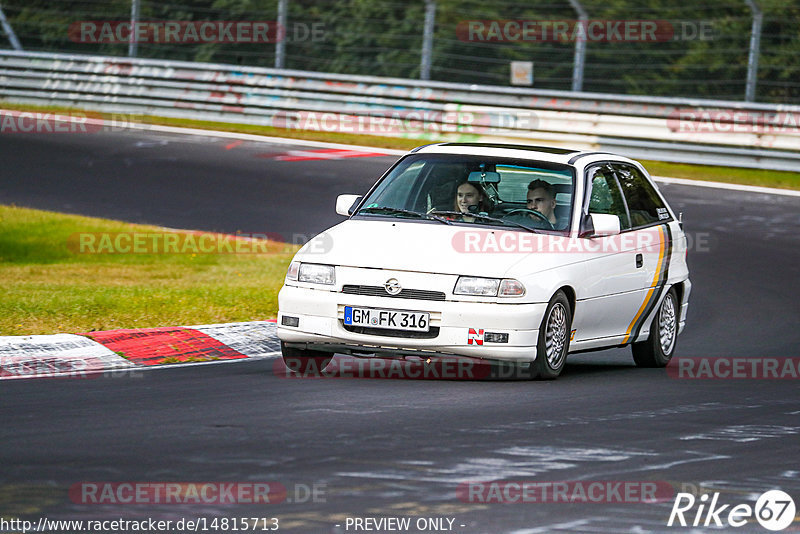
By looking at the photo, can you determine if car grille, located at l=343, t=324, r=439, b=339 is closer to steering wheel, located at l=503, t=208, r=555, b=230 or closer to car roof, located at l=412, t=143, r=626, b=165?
steering wheel, located at l=503, t=208, r=555, b=230

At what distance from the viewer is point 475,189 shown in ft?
32.6

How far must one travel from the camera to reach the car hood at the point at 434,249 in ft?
28.7

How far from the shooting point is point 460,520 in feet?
18.2

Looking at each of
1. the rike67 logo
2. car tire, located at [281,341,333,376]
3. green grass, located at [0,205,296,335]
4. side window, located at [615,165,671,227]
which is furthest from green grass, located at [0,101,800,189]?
the rike67 logo

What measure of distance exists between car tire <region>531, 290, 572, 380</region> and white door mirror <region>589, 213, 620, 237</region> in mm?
614

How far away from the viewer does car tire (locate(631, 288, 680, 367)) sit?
10.7 meters

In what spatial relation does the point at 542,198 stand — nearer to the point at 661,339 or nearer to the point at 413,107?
the point at 661,339

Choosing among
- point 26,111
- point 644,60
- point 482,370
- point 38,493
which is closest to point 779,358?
point 482,370

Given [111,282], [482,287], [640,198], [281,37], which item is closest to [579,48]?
[281,37]

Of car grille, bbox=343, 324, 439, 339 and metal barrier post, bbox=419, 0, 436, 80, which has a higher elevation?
metal barrier post, bbox=419, 0, 436, 80

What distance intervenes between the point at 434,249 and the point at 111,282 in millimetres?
5726

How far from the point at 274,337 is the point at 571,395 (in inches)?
119

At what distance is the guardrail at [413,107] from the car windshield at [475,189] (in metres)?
13.1

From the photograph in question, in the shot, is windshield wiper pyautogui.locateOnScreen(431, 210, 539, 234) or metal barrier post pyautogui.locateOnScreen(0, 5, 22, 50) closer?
windshield wiper pyautogui.locateOnScreen(431, 210, 539, 234)
